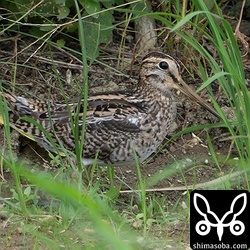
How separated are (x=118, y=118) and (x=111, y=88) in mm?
1132

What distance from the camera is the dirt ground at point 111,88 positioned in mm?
6980

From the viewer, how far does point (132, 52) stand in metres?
7.80

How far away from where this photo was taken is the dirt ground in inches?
275

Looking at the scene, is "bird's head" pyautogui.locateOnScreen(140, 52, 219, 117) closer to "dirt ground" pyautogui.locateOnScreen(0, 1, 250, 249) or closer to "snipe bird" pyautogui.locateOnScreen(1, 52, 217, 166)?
"snipe bird" pyautogui.locateOnScreen(1, 52, 217, 166)

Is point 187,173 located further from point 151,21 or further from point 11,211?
point 11,211

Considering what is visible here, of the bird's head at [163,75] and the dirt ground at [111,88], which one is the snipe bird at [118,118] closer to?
the bird's head at [163,75]

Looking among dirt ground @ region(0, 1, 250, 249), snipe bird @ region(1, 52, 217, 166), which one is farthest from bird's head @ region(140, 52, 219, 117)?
dirt ground @ region(0, 1, 250, 249)

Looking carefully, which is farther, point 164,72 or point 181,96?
point 181,96

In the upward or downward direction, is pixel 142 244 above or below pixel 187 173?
above

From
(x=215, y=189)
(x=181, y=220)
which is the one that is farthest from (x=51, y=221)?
(x=215, y=189)

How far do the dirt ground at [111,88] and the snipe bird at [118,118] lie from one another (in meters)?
0.40

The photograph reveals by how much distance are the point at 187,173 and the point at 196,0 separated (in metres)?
1.83

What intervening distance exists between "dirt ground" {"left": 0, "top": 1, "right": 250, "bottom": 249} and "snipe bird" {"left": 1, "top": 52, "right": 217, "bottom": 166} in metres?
0.40

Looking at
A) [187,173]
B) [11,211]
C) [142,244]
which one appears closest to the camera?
[142,244]
